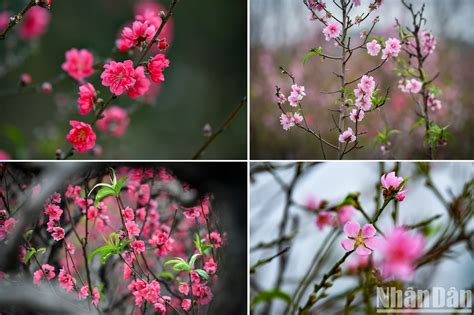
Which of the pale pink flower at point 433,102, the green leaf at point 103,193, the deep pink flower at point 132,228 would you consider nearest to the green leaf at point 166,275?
the deep pink flower at point 132,228

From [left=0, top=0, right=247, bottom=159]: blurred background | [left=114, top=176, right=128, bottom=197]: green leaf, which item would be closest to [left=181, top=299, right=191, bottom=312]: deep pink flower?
[left=114, top=176, right=128, bottom=197]: green leaf

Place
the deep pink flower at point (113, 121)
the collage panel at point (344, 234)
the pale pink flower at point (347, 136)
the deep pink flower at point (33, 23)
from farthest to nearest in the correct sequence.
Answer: the deep pink flower at point (33, 23) < the deep pink flower at point (113, 121) < the collage panel at point (344, 234) < the pale pink flower at point (347, 136)

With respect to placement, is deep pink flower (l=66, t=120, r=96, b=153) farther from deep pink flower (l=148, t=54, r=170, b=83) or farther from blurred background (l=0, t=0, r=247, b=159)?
blurred background (l=0, t=0, r=247, b=159)

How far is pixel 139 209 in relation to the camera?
1.41m

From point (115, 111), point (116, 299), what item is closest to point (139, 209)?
point (116, 299)

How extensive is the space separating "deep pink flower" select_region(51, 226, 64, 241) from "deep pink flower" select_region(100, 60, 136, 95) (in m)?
0.35

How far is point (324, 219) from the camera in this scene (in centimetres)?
148

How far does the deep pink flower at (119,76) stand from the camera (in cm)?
125

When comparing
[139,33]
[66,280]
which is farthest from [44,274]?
[139,33]

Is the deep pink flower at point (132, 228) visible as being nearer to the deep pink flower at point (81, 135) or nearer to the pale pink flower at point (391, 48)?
the deep pink flower at point (81, 135)

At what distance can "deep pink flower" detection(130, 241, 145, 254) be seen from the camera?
1.38 metres

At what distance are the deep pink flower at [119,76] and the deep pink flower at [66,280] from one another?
429mm

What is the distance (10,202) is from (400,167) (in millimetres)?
899

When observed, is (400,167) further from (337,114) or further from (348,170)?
(337,114)
